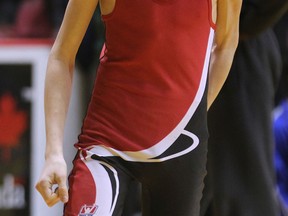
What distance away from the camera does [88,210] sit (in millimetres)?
2469

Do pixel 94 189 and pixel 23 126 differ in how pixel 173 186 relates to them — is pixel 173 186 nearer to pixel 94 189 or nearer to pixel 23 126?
pixel 94 189

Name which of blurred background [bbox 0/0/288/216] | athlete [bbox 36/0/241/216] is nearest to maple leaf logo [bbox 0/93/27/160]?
blurred background [bbox 0/0/288/216]

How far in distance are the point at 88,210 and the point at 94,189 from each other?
0.19ft

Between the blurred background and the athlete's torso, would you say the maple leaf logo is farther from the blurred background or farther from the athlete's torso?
the athlete's torso

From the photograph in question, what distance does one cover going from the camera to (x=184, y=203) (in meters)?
2.60

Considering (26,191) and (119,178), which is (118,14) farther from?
(26,191)

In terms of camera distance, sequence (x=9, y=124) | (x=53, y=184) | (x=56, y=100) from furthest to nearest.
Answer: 1. (x=9, y=124)
2. (x=56, y=100)
3. (x=53, y=184)

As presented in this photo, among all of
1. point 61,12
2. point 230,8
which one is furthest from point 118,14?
point 61,12

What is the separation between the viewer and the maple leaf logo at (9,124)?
17.1 feet

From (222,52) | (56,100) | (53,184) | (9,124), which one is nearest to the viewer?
(53,184)

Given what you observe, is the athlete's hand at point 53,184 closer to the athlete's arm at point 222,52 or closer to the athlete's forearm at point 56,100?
the athlete's forearm at point 56,100

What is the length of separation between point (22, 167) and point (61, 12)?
3.57 ft

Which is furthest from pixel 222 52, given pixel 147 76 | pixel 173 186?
pixel 173 186

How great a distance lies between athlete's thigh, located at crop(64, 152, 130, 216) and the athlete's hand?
55mm
